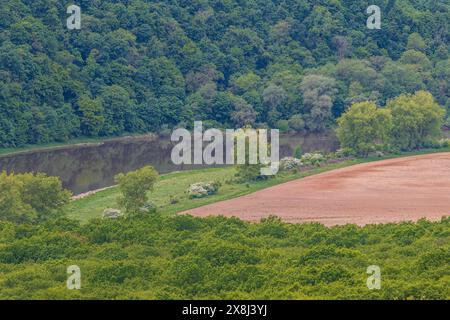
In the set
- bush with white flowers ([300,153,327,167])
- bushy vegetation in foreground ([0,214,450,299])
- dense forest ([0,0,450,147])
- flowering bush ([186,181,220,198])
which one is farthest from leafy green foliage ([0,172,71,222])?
dense forest ([0,0,450,147])

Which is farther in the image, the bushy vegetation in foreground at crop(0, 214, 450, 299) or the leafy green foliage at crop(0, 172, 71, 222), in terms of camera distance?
the leafy green foliage at crop(0, 172, 71, 222)

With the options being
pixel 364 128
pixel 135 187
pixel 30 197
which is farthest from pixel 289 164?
pixel 30 197

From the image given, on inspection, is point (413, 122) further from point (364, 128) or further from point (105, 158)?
point (105, 158)

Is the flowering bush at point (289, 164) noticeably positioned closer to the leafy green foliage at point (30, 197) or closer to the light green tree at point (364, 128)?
the light green tree at point (364, 128)

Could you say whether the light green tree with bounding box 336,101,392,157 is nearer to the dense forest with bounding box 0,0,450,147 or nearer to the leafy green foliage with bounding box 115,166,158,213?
the dense forest with bounding box 0,0,450,147

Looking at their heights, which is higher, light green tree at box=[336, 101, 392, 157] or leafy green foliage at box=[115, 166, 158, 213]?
light green tree at box=[336, 101, 392, 157]

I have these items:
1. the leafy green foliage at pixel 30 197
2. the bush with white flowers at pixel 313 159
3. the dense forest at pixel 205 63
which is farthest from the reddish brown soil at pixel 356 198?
the dense forest at pixel 205 63
